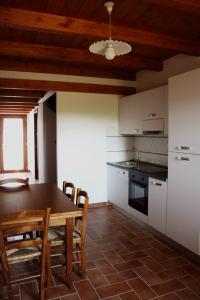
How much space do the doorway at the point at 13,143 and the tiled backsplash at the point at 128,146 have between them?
19.1 ft

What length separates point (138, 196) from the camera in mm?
3695

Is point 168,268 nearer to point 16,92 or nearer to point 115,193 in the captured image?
point 115,193

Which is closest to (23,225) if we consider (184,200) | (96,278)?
(96,278)

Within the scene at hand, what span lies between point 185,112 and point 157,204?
4.12 feet

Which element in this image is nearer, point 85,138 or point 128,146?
point 85,138

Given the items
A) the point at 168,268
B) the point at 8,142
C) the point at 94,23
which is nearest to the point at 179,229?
the point at 168,268

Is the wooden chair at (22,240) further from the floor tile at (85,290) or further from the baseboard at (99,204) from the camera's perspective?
the baseboard at (99,204)

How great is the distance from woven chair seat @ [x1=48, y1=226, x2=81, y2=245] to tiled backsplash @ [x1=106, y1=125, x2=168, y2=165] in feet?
7.44

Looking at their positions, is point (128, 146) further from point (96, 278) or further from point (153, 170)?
point (96, 278)

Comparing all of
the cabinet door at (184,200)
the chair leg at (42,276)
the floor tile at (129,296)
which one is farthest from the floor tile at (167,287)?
the chair leg at (42,276)

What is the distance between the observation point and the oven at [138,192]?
3475mm

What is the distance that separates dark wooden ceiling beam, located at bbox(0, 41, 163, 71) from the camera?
3.13 meters

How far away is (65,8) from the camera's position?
229 cm

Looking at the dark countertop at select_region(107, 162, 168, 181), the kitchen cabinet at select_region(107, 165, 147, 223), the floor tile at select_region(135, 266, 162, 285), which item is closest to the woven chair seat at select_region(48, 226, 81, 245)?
the floor tile at select_region(135, 266, 162, 285)
